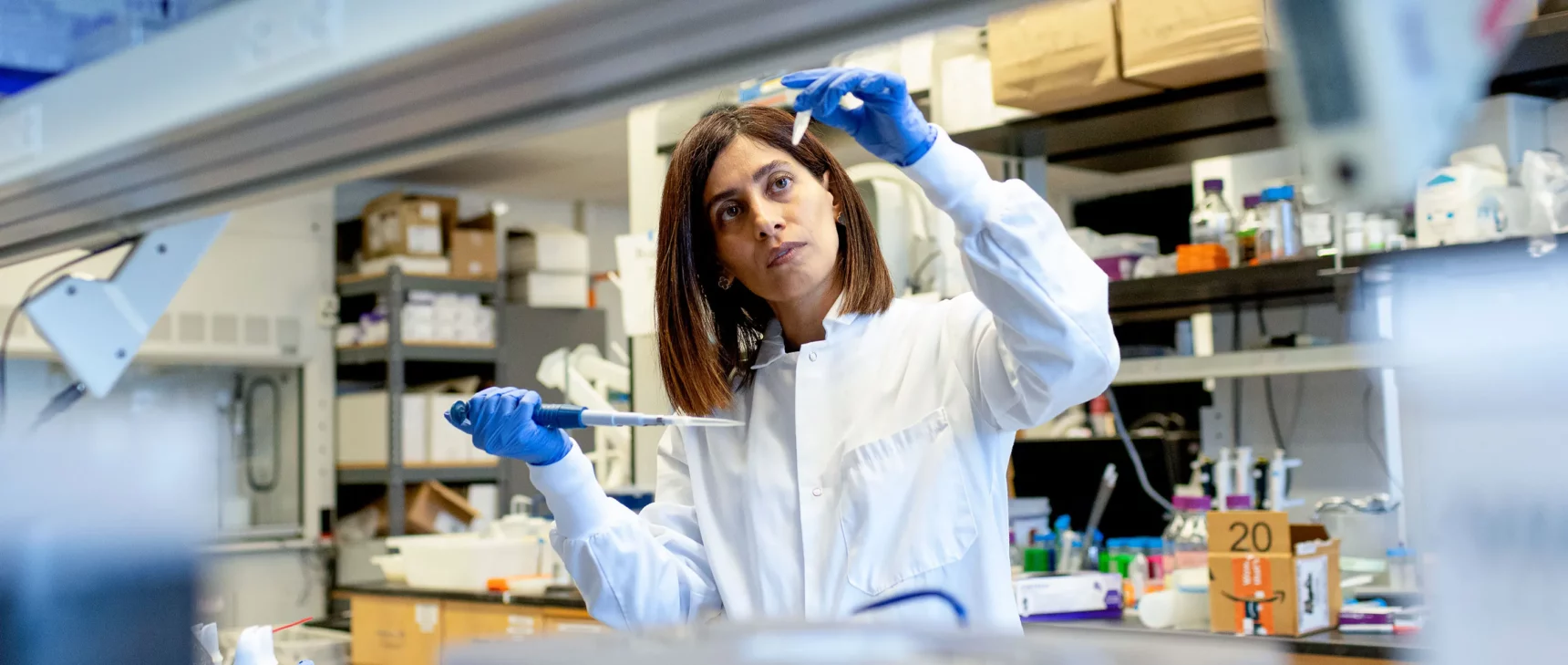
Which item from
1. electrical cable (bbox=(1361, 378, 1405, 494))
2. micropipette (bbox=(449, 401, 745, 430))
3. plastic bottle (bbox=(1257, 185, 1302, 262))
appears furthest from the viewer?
electrical cable (bbox=(1361, 378, 1405, 494))

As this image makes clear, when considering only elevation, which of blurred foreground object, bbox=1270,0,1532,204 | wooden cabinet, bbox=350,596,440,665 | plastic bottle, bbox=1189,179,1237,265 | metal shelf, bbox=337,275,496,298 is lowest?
wooden cabinet, bbox=350,596,440,665

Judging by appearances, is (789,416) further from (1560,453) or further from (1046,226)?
(1560,453)

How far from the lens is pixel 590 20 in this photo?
2.17 feet

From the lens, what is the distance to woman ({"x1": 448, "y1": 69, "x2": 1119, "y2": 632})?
128 cm

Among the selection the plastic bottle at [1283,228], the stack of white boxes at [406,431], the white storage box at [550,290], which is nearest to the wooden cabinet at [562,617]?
the plastic bottle at [1283,228]

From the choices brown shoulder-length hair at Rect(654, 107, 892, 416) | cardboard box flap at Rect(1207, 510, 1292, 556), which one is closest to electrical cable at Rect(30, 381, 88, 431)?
brown shoulder-length hair at Rect(654, 107, 892, 416)

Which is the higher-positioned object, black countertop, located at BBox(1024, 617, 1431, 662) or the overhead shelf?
the overhead shelf

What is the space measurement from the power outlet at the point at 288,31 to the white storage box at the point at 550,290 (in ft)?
19.8

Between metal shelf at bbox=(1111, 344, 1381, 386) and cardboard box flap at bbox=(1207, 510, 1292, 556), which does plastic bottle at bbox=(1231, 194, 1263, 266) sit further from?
cardboard box flap at bbox=(1207, 510, 1292, 556)

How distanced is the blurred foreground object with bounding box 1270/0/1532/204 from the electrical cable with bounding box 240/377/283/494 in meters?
6.46

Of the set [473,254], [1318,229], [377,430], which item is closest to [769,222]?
[1318,229]

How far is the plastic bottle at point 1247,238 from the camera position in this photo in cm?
289

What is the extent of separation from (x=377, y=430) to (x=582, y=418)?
5.40 m

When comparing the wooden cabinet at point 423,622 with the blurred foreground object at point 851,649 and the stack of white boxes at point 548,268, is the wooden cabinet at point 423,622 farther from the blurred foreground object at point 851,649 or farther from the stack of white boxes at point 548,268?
the blurred foreground object at point 851,649
